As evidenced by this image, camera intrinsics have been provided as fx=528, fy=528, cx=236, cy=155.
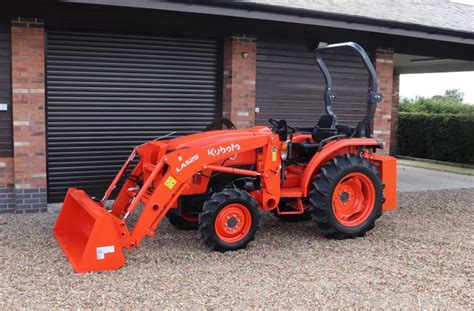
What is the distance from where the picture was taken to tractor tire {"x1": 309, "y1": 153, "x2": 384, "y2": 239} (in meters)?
5.98

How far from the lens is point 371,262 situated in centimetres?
539

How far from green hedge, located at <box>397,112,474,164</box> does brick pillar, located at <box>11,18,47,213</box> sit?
1190 cm

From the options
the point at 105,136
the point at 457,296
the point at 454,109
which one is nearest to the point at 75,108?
the point at 105,136

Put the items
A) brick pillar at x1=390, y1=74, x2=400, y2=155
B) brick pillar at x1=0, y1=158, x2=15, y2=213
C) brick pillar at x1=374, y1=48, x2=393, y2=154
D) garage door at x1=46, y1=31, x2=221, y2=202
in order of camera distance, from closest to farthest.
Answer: brick pillar at x1=0, y1=158, x2=15, y2=213 < garage door at x1=46, y1=31, x2=221, y2=202 < brick pillar at x1=374, y1=48, x2=393, y2=154 < brick pillar at x1=390, y1=74, x2=400, y2=155

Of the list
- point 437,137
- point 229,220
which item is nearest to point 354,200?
point 229,220

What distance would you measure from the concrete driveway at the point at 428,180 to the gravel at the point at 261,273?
12.5 feet

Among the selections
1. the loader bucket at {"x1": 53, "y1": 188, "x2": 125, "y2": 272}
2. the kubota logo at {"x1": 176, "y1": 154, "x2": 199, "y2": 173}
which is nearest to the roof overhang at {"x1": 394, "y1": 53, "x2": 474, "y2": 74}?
the kubota logo at {"x1": 176, "y1": 154, "x2": 199, "y2": 173}

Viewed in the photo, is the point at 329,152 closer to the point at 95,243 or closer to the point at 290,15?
the point at 290,15

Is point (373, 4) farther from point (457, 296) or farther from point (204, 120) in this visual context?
point (457, 296)

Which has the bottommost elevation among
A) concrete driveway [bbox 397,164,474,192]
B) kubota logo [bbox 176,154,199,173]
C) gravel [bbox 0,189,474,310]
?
gravel [bbox 0,189,474,310]

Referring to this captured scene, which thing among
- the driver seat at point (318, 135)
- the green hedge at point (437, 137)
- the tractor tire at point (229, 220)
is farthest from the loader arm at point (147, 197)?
the green hedge at point (437, 137)

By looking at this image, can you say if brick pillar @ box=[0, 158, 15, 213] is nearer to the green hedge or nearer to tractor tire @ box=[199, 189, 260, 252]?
tractor tire @ box=[199, 189, 260, 252]

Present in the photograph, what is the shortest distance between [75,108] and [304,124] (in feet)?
13.1

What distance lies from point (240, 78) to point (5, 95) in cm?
354
